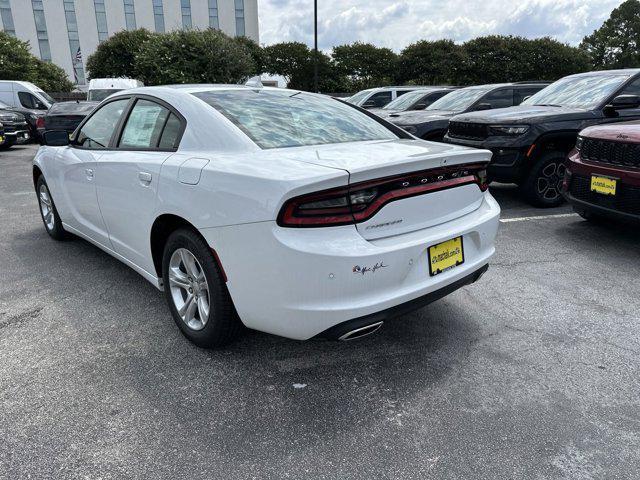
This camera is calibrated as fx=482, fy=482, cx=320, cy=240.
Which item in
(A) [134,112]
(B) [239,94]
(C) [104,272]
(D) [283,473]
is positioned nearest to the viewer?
(D) [283,473]

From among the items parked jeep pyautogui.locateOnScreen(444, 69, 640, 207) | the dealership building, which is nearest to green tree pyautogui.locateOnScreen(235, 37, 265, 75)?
the dealership building

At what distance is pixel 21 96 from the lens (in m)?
16.3

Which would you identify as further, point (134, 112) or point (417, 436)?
point (134, 112)

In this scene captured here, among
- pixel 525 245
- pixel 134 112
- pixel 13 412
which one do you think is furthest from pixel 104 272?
pixel 525 245

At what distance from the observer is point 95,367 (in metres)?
2.65

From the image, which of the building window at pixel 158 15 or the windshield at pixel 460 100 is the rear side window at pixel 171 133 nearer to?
the windshield at pixel 460 100

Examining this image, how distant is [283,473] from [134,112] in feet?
8.66

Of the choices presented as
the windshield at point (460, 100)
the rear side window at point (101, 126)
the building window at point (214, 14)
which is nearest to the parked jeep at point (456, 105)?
the windshield at point (460, 100)

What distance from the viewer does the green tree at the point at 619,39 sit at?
2173 inches

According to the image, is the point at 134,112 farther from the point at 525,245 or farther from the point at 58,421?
the point at 525,245

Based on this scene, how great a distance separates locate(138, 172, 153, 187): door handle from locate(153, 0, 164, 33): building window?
201 feet

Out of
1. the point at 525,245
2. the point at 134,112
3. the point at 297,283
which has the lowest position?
the point at 525,245

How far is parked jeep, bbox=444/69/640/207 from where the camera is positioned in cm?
587

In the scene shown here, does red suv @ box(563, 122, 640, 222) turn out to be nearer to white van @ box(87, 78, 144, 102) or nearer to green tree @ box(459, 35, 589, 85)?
white van @ box(87, 78, 144, 102)
